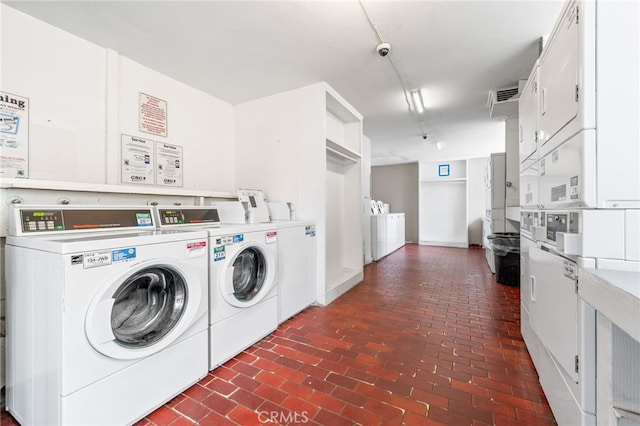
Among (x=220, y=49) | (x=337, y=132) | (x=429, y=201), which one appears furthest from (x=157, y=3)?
(x=429, y=201)

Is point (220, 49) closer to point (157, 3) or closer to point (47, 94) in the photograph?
point (157, 3)

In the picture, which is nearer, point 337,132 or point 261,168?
point 261,168

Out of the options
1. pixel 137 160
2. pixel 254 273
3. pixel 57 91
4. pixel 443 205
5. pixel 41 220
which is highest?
pixel 57 91

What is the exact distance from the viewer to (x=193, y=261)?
157 centimetres

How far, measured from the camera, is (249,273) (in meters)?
2.21

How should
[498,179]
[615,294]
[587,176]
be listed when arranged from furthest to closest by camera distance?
[498,179] → [587,176] → [615,294]

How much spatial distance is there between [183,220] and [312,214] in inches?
52.6

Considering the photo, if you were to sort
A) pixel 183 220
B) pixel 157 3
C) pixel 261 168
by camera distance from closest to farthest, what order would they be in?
pixel 157 3 < pixel 183 220 < pixel 261 168

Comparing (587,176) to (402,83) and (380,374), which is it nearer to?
(380,374)

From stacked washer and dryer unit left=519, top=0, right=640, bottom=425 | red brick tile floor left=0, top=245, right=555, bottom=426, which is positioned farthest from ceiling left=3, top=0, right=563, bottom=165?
red brick tile floor left=0, top=245, right=555, bottom=426

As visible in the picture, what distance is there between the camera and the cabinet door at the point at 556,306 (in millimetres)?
1076

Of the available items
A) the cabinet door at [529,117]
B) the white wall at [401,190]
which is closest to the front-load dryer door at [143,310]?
the cabinet door at [529,117]

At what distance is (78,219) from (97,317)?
0.74 meters

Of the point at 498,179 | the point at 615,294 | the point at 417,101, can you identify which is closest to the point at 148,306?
the point at 615,294
